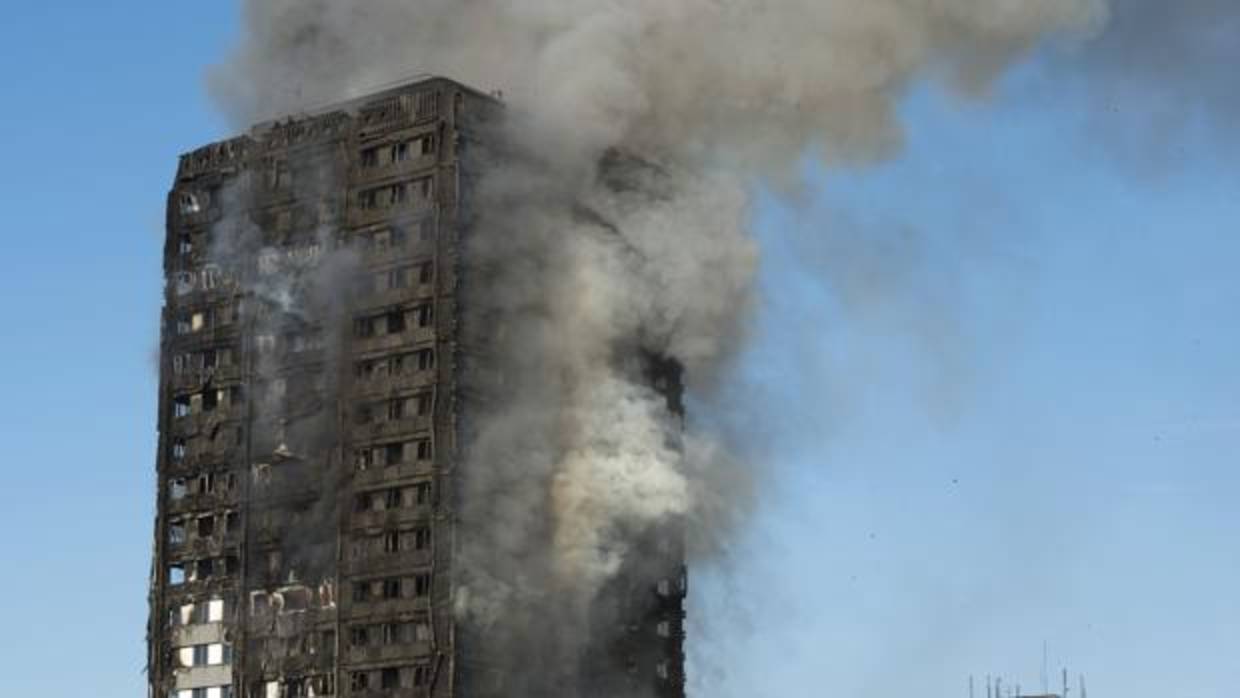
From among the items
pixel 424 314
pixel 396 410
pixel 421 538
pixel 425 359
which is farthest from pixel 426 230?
pixel 421 538

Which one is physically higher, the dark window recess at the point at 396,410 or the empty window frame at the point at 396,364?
the empty window frame at the point at 396,364

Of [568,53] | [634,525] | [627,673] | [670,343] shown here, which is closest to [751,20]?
[568,53]

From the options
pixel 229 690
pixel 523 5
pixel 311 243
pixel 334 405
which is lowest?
pixel 229 690

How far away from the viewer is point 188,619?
19812 cm

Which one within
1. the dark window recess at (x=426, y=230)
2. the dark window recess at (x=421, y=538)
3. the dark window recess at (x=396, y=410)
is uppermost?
the dark window recess at (x=426, y=230)

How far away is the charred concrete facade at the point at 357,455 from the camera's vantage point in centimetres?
18375

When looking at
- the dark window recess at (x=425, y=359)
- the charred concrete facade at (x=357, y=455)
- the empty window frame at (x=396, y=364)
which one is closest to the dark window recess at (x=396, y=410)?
the charred concrete facade at (x=357, y=455)

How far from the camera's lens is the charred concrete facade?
183750 mm

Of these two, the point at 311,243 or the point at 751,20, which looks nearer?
the point at 751,20

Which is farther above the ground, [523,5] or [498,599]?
[523,5]

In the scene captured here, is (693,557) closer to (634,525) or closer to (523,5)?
(634,525)

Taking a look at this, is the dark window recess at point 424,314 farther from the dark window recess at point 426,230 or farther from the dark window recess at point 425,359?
the dark window recess at point 426,230

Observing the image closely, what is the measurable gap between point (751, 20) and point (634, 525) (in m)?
38.4

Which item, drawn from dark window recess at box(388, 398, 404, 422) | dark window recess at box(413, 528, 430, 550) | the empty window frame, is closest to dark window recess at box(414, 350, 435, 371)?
the empty window frame
